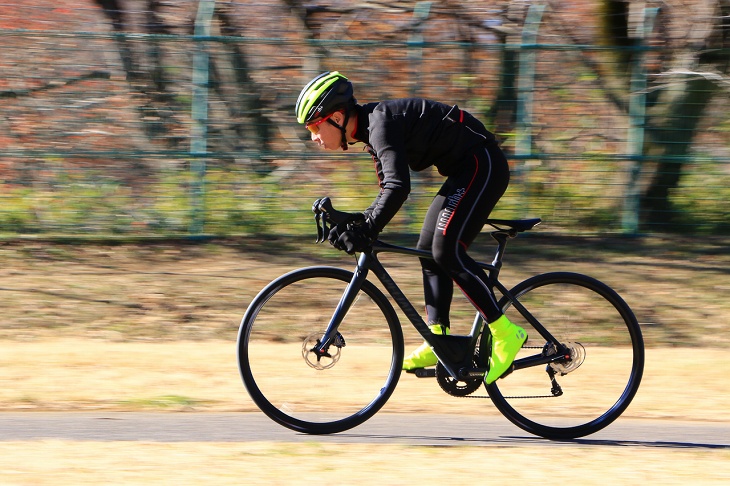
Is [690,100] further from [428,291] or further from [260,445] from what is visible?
[260,445]

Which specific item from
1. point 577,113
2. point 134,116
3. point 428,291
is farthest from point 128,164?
point 428,291

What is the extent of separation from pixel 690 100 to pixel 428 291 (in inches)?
243

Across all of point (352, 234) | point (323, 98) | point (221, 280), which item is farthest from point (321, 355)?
point (221, 280)

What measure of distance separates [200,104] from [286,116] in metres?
0.83

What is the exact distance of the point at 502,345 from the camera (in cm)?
542

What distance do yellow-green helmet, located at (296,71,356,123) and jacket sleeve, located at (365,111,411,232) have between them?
0.64 feet

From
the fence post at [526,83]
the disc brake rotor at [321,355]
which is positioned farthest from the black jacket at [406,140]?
the fence post at [526,83]

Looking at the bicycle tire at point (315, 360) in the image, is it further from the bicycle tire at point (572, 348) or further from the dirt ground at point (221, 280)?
the dirt ground at point (221, 280)

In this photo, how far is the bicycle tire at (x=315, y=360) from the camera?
541 centimetres

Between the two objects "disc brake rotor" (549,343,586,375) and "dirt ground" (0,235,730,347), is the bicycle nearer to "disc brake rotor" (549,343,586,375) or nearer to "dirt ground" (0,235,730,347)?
"disc brake rotor" (549,343,586,375)

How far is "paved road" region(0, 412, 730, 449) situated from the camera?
5.44 meters

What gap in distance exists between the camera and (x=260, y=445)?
17.3 feet

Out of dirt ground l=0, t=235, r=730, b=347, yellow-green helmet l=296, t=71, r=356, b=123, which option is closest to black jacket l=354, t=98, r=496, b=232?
yellow-green helmet l=296, t=71, r=356, b=123

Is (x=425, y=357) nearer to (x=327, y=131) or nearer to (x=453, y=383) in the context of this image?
(x=453, y=383)
